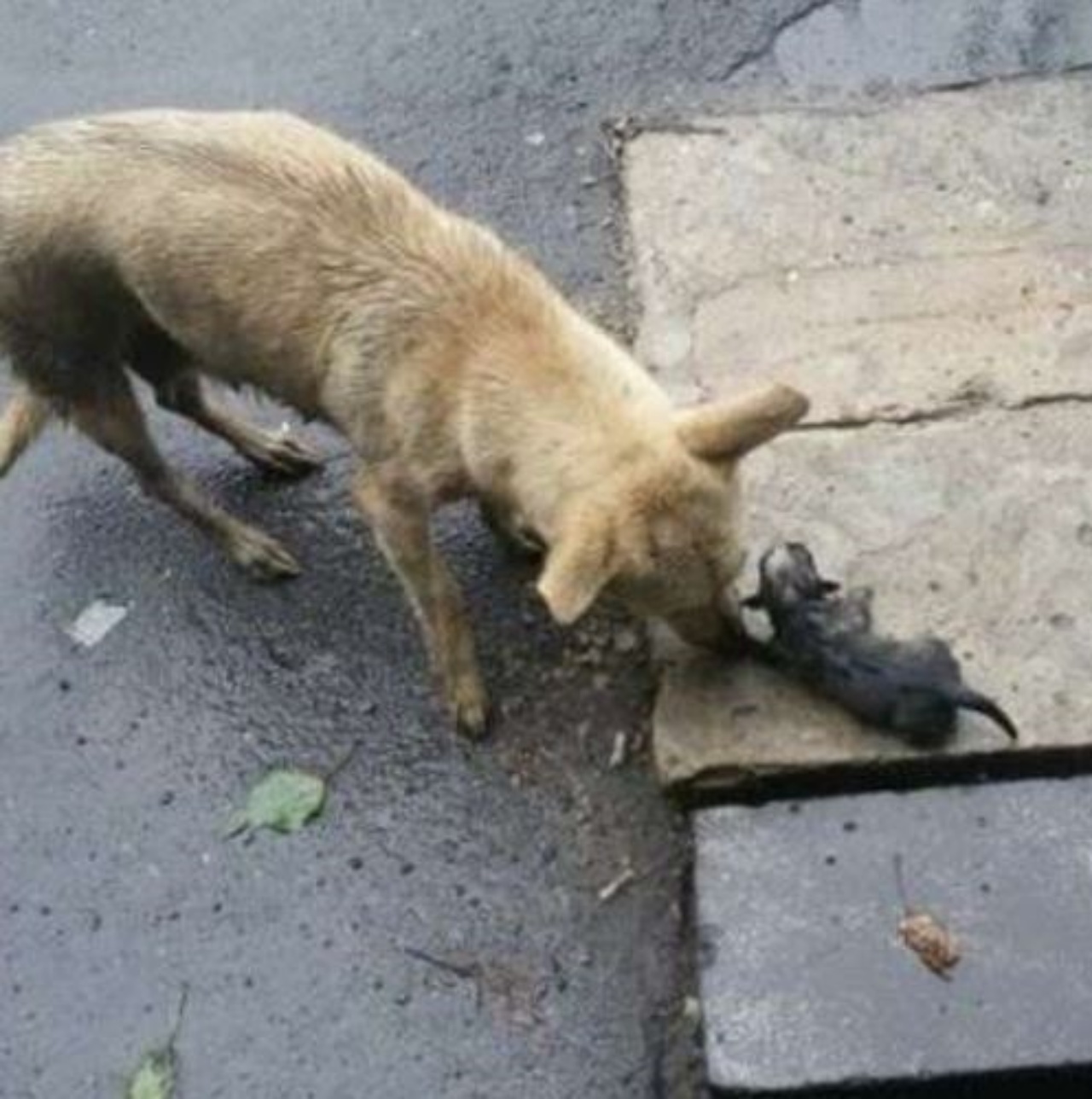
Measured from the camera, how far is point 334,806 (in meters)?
5.08

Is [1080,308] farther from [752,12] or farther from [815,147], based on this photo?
[752,12]

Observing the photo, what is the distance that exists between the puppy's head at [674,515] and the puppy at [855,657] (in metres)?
0.42

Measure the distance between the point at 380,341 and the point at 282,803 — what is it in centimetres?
124

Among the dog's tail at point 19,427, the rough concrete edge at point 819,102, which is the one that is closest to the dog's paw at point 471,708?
A: the dog's tail at point 19,427

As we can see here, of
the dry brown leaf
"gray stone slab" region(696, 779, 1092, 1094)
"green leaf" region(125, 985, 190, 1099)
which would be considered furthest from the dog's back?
the dry brown leaf

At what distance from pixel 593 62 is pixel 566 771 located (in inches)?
109

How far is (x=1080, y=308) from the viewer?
Result: 17.8 feet

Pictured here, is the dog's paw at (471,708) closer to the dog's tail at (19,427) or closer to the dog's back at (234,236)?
the dog's back at (234,236)

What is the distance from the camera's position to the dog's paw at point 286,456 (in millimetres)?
5656

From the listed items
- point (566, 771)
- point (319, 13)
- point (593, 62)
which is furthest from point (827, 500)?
point (319, 13)

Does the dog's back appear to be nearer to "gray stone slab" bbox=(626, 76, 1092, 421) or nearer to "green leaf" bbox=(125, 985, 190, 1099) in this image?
"gray stone slab" bbox=(626, 76, 1092, 421)

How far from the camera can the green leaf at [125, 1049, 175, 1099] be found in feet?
15.3

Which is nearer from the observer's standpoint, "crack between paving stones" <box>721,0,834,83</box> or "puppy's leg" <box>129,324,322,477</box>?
"puppy's leg" <box>129,324,322,477</box>

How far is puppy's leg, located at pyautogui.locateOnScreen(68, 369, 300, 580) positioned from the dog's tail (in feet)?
0.69
